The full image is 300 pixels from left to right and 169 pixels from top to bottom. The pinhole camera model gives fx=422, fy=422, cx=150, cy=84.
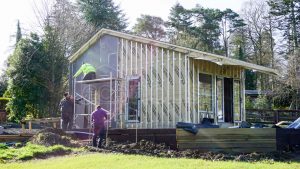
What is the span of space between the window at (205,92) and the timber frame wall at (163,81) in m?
0.19

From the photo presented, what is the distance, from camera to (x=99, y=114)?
16016mm

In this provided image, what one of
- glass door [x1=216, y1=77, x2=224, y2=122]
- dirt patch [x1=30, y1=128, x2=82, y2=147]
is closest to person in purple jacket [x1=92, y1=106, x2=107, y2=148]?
dirt patch [x1=30, y1=128, x2=82, y2=147]

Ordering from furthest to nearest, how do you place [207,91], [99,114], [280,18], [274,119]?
1. [280,18]
2. [274,119]
3. [207,91]
4. [99,114]

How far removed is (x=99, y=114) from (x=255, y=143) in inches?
235

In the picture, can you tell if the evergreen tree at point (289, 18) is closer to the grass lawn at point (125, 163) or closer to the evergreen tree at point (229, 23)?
the evergreen tree at point (229, 23)

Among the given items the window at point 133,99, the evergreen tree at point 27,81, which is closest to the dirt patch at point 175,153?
the window at point 133,99

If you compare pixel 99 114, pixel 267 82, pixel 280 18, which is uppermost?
pixel 280 18

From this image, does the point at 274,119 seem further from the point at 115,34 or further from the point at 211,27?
the point at 211,27

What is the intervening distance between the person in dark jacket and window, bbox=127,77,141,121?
2679mm

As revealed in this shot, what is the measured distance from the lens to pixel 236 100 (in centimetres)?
2167

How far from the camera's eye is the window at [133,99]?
64.4 feet

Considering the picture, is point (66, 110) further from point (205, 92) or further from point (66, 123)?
point (205, 92)

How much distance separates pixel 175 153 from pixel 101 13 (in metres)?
30.6

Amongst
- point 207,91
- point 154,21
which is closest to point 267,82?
point 154,21
